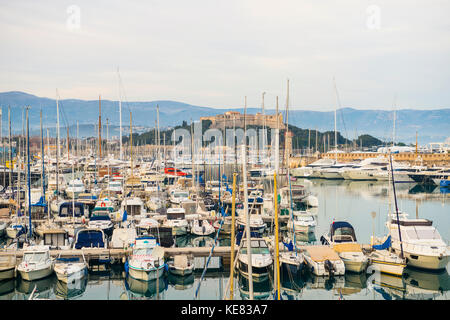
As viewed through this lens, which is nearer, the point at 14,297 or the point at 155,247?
the point at 14,297

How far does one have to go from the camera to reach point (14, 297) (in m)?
13.0

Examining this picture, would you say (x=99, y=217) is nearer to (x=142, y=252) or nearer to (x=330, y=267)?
(x=142, y=252)

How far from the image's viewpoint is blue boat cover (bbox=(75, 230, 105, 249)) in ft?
53.5

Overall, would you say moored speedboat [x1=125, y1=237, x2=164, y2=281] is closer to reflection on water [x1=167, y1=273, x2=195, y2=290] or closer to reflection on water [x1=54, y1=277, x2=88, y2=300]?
reflection on water [x1=167, y1=273, x2=195, y2=290]

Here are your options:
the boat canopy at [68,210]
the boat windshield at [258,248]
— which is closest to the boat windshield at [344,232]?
the boat windshield at [258,248]

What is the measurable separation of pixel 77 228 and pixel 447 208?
25159 millimetres

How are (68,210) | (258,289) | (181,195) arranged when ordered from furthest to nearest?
1. (181,195)
2. (68,210)
3. (258,289)

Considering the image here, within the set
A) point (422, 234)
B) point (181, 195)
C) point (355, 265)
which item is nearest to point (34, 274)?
point (355, 265)

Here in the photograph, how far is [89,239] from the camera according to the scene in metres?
16.6

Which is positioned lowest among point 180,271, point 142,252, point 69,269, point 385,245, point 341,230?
point 180,271
